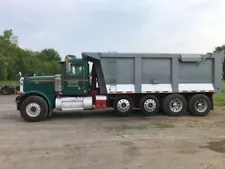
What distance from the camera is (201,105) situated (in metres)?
15.1

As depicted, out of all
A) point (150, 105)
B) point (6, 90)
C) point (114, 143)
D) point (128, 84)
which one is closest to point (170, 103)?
point (150, 105)

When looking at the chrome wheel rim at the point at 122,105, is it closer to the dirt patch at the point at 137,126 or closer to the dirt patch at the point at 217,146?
the dirt patch at the point at 137,126

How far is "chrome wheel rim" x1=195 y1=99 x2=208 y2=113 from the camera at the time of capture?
1505 cm

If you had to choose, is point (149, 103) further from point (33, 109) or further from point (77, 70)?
point (33, 109)

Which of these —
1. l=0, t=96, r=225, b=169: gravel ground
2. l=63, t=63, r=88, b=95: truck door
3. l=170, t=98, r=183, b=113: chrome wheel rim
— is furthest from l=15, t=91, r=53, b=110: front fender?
l=170, t=98, r=183, b=113: chrome wheel rim

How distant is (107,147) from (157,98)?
6.59 meters

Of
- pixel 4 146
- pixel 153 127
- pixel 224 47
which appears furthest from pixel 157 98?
pixel 224 47

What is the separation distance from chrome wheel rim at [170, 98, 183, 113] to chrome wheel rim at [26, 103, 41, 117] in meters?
5.47

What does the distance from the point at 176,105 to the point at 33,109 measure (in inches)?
232

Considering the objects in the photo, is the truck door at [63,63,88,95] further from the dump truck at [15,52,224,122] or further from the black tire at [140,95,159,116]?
the black tire at [140,95,159,116]

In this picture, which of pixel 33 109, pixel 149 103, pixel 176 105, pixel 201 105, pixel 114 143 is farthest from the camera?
pixel 201 105

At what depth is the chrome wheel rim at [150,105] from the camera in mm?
Answer: 14648

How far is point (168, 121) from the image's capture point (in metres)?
13.4

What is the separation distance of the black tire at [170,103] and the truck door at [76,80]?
3413 mm
